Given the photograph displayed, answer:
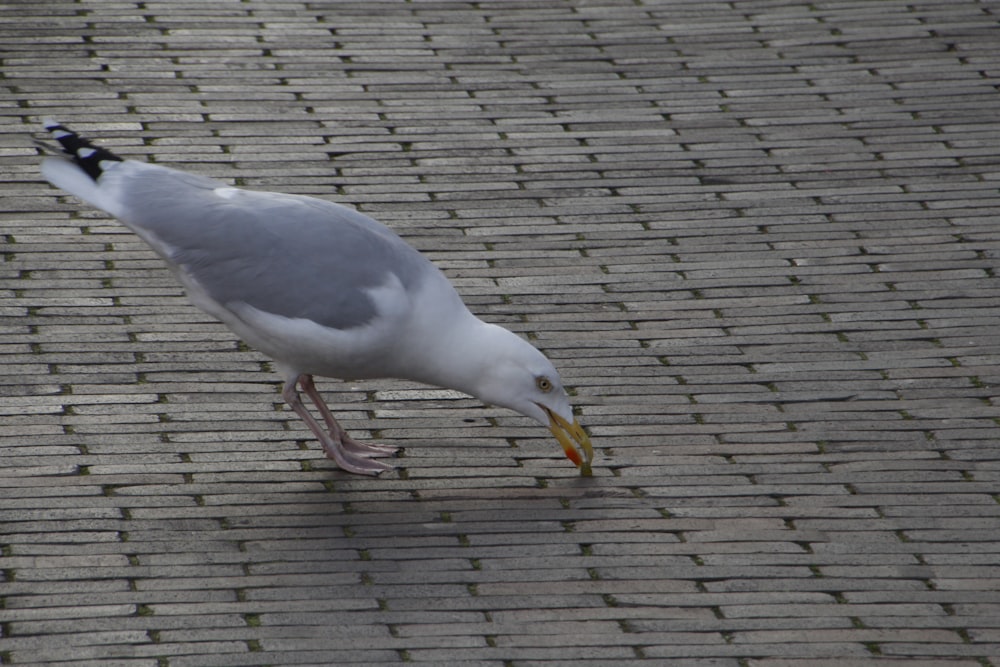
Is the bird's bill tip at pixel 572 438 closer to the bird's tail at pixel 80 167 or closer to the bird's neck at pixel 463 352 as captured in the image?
the bird's neck at pixel 463 352

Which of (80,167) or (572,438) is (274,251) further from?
(572,438)

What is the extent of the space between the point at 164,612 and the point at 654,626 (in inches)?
59.4

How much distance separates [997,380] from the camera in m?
6.26

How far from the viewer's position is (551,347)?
6.54 metres

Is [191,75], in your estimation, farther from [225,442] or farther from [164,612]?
[164,612]

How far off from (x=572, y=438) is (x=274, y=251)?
1243mm

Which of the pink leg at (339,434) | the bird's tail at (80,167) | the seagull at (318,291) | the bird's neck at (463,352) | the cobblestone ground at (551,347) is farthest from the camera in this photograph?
the pink leg at (339,434)

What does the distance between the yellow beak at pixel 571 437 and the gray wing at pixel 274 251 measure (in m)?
0.71

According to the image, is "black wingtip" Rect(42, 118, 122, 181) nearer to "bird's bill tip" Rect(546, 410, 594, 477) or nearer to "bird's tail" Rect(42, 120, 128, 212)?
"bird's tail" Rect(42, 120, 128, 212)

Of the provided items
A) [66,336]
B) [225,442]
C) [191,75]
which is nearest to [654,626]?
[225,442]

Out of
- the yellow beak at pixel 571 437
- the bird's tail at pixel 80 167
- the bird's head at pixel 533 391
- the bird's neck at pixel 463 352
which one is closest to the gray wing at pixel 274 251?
the bird's tail at pixel 80 167

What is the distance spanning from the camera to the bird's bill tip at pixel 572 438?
5.56m

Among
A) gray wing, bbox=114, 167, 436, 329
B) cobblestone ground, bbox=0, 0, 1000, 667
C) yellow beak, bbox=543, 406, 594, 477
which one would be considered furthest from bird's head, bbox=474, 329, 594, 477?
gray wing, bbox=114, 167, 436, 329

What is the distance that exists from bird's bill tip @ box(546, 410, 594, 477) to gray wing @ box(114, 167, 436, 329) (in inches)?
28.0
